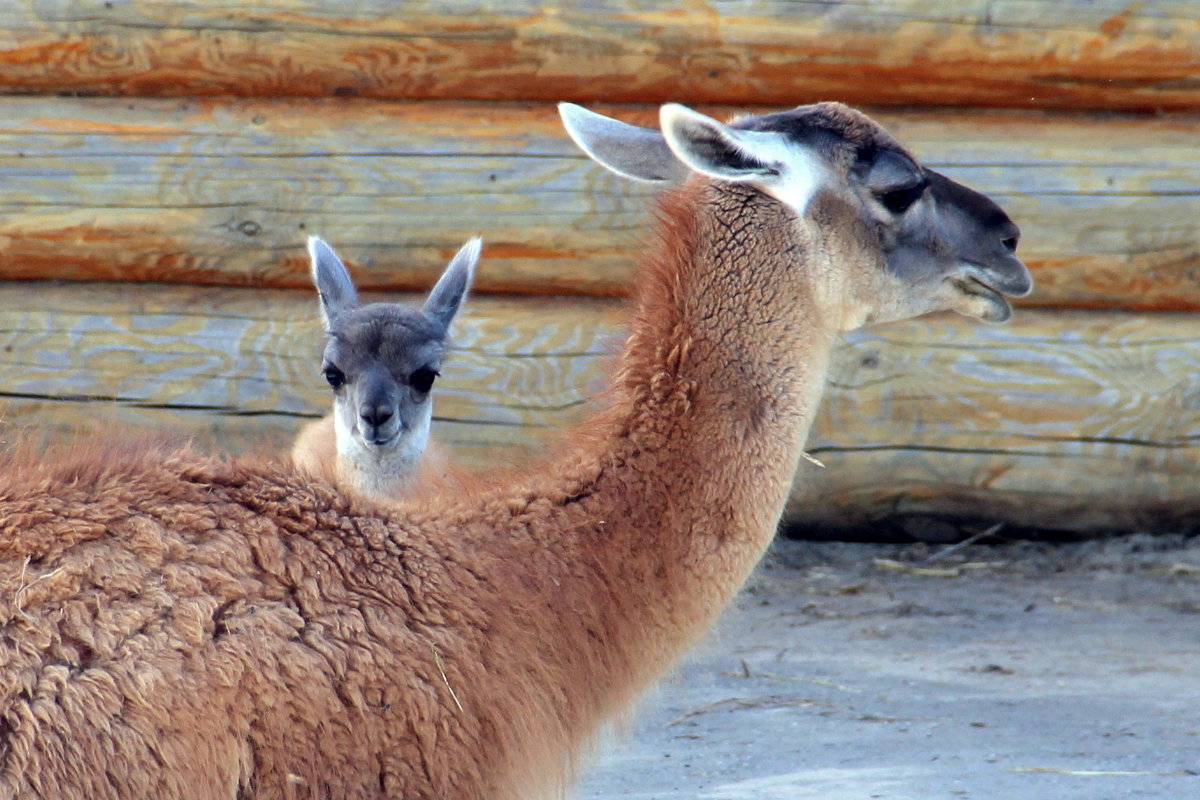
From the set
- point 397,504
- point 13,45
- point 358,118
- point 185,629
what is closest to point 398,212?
point 358,118

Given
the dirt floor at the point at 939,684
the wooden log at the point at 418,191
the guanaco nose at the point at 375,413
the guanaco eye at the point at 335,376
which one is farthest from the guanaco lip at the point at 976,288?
the wooden log at the point at 418,191

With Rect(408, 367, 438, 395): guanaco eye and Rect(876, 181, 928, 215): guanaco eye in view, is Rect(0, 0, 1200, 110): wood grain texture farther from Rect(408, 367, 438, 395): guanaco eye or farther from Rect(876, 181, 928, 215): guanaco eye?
Rect(876, 181, 928, 215): guanaco eye

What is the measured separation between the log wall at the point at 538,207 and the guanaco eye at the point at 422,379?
2.48 ft

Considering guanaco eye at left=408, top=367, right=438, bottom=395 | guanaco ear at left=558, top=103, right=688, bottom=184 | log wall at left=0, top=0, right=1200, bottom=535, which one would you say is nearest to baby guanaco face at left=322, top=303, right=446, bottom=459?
guanaco eye at left=408, top=367, right=438, bottom=395

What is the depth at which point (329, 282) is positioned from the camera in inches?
199

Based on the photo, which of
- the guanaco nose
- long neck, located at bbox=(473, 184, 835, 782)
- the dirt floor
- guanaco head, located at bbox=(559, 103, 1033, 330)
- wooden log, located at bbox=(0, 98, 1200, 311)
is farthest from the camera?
wooden log, located at bbox=(0, 98, 1200, 311)

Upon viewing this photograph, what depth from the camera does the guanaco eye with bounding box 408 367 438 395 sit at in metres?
4.87

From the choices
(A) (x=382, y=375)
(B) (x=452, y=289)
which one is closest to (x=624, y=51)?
(B) (x=452, y=289)

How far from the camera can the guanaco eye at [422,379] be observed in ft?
16.0

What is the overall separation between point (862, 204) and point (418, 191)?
9.72 ft

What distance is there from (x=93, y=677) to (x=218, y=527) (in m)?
0.35

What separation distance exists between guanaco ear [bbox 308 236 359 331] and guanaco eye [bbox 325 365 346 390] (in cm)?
21

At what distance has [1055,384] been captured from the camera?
18.6 feet

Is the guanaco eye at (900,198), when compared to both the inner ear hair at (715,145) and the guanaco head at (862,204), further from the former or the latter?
the inner ear hair at (715,145)
